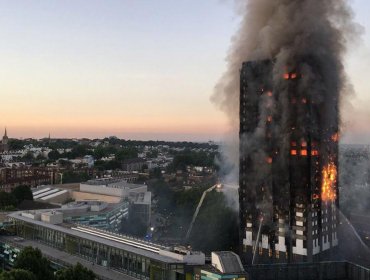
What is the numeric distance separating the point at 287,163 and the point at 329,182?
4576 mm

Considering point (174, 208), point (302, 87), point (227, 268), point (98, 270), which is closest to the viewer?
point (227, 268)

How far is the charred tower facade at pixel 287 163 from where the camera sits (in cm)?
4584

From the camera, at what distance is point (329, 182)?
157 ft

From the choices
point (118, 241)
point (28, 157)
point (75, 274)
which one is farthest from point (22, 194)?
point (28, 157)

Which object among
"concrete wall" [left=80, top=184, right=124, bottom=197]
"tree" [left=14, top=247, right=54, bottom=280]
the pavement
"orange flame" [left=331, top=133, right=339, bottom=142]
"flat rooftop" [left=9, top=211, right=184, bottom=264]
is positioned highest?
"orange flame" [left=331, top=133, right=339, bottom=142]

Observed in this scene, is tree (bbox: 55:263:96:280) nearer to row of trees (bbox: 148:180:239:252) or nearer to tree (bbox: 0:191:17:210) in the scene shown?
row of trees (bbox: 148:180:239:252)

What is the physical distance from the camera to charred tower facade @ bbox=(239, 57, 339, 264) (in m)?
45.8

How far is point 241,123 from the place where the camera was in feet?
169

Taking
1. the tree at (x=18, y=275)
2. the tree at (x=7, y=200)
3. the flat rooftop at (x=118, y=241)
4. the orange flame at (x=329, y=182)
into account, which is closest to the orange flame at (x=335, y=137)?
the orange flame at (x=329, y=182)

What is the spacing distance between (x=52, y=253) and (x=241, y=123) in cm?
2195

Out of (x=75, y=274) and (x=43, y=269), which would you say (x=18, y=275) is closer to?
(x=75, y=274)

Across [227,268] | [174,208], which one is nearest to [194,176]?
[174,208]

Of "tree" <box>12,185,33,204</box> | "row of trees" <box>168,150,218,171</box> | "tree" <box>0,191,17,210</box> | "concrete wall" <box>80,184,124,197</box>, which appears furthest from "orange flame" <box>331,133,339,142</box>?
"row of trees" <box>168,150,218,171</box>

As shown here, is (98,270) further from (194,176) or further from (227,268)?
(194,176)
